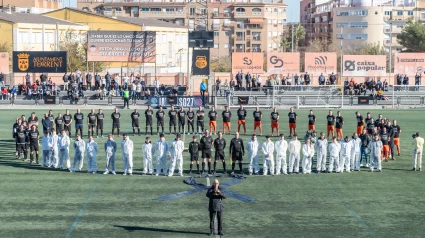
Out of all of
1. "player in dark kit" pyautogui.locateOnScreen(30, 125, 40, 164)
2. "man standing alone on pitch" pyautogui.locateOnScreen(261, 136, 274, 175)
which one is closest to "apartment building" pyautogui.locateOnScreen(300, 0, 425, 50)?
"player in dark kit" pyautogui.locateOnScreen(30, 125, 40, 164)

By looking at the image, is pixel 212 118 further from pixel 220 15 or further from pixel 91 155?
pixel 220 15

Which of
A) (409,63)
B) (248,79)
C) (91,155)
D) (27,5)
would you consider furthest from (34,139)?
(27,5)

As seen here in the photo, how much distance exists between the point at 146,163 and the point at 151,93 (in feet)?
107

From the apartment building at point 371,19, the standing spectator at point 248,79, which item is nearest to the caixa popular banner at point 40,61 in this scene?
the standing spectator at point 248,79

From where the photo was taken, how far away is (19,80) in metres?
70.4

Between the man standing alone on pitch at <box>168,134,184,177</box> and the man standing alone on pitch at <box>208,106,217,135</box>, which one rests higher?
the man standing alone on pitch at <box>208,106,217,135</box>

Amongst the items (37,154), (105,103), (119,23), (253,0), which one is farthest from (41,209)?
(253,0)

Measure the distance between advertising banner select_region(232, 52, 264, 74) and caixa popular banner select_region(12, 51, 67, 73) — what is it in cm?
1362

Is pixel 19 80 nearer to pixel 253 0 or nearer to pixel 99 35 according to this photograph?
pixel 99 35

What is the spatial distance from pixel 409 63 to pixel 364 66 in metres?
4.00

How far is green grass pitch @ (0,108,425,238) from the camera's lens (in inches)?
846

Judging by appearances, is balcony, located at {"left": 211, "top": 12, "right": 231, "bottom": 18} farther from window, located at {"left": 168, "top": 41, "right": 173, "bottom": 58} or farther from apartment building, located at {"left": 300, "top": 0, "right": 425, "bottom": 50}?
window, located at {"left": 168, "top": 41, "right": 173, "bottom": 58}

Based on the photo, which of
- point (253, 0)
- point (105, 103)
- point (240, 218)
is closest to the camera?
point (240, 218)

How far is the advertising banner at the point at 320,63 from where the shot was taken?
66.1 m
